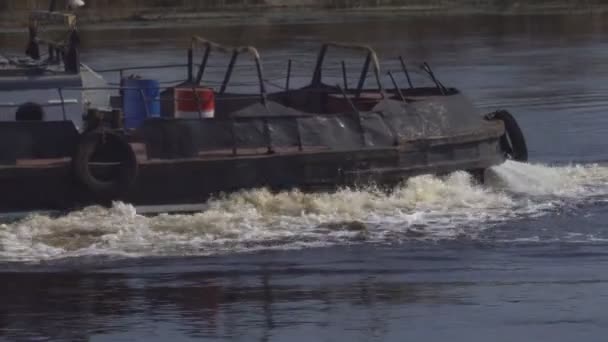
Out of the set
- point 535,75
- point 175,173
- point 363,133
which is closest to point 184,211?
point 175,173

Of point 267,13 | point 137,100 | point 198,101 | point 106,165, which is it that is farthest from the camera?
point 267,13

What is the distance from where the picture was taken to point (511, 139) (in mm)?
20062

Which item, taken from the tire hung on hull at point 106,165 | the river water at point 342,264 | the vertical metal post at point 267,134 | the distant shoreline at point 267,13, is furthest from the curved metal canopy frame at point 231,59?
the distant shoreline at point 267,13

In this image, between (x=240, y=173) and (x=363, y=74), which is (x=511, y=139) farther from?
(x=240, y=173)

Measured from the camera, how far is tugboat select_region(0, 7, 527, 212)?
54.7 feet

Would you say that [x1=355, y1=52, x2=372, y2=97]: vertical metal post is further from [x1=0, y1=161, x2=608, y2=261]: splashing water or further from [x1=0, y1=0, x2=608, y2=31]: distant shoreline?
[x1=0, y1=0, x2=608, y2=31]: distant shoreline

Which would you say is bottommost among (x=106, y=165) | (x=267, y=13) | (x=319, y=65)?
(x=267, y=13)

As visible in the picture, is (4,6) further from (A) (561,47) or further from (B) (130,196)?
(B) (130,196)

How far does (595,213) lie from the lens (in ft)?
56.4

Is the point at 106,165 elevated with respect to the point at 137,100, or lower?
lower

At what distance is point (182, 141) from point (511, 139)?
16.2ft

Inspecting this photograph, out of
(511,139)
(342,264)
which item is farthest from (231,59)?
(342,264)

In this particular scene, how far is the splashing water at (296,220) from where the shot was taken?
15.6 meters

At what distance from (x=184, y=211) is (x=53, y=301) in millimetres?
3984
